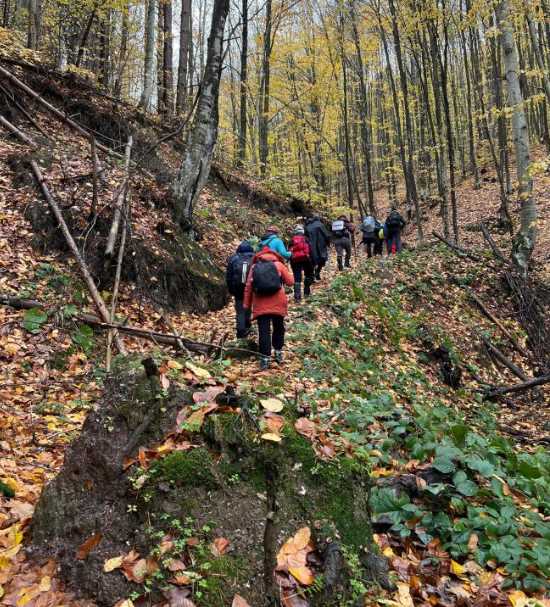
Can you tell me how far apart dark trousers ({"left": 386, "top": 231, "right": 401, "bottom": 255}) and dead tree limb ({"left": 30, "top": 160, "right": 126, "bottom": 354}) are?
10190mm

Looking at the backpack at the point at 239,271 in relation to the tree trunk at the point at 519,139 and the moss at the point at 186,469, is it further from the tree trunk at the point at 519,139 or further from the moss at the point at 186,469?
the tree trunk at the point at 519,139

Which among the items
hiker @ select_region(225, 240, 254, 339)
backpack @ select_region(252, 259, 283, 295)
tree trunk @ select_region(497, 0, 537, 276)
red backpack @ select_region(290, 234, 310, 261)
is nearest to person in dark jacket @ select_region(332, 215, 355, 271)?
red backpack @ select_region(290, 234, 310, 261)

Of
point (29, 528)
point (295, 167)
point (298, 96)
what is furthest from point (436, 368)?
point (295, 167)

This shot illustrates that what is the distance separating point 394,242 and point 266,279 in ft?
32.5

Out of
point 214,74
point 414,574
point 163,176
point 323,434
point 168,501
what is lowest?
point 414,574

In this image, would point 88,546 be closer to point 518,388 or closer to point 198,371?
point 198,371

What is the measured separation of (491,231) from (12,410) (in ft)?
61.2

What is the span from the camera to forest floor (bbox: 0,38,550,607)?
10.7ft

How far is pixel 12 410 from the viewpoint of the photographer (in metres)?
5.34

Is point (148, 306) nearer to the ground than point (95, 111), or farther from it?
nearer to the ground

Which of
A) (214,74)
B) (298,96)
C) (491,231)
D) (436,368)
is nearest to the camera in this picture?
(436,368)

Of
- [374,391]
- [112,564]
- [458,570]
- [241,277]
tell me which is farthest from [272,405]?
[241,277]

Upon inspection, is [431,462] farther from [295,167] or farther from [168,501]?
[295,167]

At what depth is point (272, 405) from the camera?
11.7 feet
